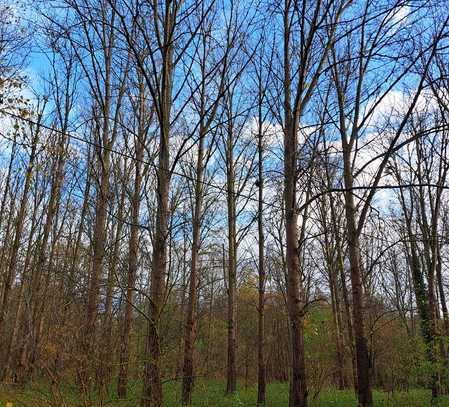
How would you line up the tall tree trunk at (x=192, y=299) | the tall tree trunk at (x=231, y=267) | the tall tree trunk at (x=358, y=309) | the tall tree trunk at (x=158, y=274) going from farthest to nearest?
the tall tree trunk at (x=231, y=267)
the tall tree trunk at (x=192, y=299)
the tall tree trunk at (x=358, y=309)
the tall tree trunk at (x=158, y=274)

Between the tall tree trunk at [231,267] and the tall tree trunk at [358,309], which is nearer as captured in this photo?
the tall tree trunk at [358,309]

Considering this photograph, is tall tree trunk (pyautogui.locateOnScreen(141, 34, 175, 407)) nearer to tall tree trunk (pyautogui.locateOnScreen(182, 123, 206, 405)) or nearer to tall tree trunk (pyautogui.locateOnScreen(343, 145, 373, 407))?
tall tree trunk (pyautogui.locateOnScreen(343, 145, 373, 407))

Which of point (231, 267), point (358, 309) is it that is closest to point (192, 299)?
point (231, 267)

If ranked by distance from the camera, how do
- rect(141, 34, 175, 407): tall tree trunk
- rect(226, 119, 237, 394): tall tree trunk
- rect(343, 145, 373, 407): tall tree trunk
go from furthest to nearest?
rect(226, 119, 237, 394): tall tree trunk
rect(343, 145, 373, 407): tall tree trunk
rect(141, 34, 175, 407): tall tree trunk

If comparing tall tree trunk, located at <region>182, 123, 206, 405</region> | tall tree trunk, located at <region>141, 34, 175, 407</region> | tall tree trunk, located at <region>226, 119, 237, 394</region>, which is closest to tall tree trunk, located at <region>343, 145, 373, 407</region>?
tall tree trunk, located at <region>182, 123, 206, 405</region>

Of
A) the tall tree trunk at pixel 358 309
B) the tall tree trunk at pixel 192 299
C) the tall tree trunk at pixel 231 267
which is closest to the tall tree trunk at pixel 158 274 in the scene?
the tall tree trunk at pixel 358 309

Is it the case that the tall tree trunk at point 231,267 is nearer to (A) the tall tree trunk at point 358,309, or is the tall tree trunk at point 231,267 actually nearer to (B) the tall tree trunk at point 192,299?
(B) the tall tree trunk at point 192,299

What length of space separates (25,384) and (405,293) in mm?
23776

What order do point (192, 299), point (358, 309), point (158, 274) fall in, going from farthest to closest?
point (192, 299), point (358, 309), point (158, 274)

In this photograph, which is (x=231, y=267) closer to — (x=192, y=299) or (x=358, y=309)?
(x=192, y=299)

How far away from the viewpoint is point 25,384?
1048 centimetres

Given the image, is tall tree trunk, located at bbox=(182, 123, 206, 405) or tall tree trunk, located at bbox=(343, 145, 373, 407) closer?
tall tree trunk, located at bbox=(343, 145, 373, 407)

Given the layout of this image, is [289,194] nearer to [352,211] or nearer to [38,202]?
[352,211]

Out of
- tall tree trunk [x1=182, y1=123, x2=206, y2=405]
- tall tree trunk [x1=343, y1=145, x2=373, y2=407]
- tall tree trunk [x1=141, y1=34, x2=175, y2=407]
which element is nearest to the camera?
tall tree trunk [x1=141, y1=34, x2=175, y2=407]
